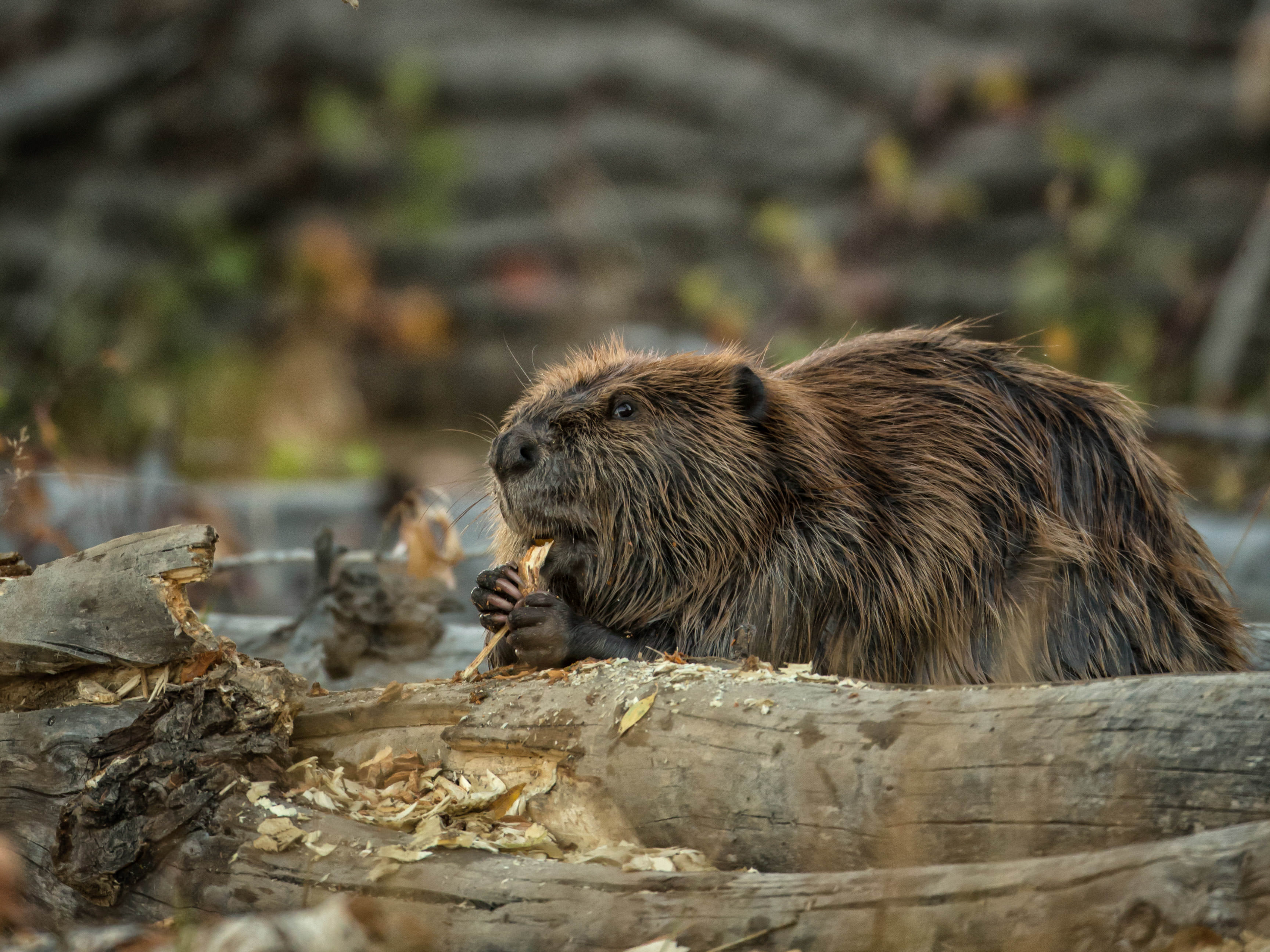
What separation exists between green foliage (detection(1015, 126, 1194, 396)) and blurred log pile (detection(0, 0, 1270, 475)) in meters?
0.09

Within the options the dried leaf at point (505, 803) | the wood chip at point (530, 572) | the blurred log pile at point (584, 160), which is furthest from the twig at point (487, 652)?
the blurred log pile at point (584, 160)

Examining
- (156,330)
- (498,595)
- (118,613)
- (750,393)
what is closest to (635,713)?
(498,595)

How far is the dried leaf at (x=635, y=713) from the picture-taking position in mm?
2160

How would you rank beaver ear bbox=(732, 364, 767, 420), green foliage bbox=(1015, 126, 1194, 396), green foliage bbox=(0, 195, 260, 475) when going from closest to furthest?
1. beaver ear bbox=(732, 364, 767, 420)
2. green foliage bbox=(0, 195, 260, 475)
3. green foliage bbox=(1015, 126, 1194, 396)

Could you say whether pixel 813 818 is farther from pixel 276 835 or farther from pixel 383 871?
pixel 276 835

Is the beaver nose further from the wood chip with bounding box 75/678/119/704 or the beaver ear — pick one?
the wood chip with bounding box 75/678/119/704

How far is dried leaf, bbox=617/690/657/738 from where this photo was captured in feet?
7.09

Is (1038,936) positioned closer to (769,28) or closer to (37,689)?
(37,689)

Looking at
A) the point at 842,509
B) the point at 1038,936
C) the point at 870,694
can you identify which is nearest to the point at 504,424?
the point at 842,509

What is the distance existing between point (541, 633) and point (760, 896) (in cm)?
97

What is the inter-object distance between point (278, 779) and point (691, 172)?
26.1 ft

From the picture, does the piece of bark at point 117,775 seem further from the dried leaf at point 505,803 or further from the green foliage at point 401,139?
the green foliage at point 401,139

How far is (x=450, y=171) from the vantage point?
31.2 ft

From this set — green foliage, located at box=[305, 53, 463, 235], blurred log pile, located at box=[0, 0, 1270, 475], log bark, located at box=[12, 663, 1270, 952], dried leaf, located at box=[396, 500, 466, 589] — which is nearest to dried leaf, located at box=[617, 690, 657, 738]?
log bark, located at box=[12, 663, 1270, 952]
